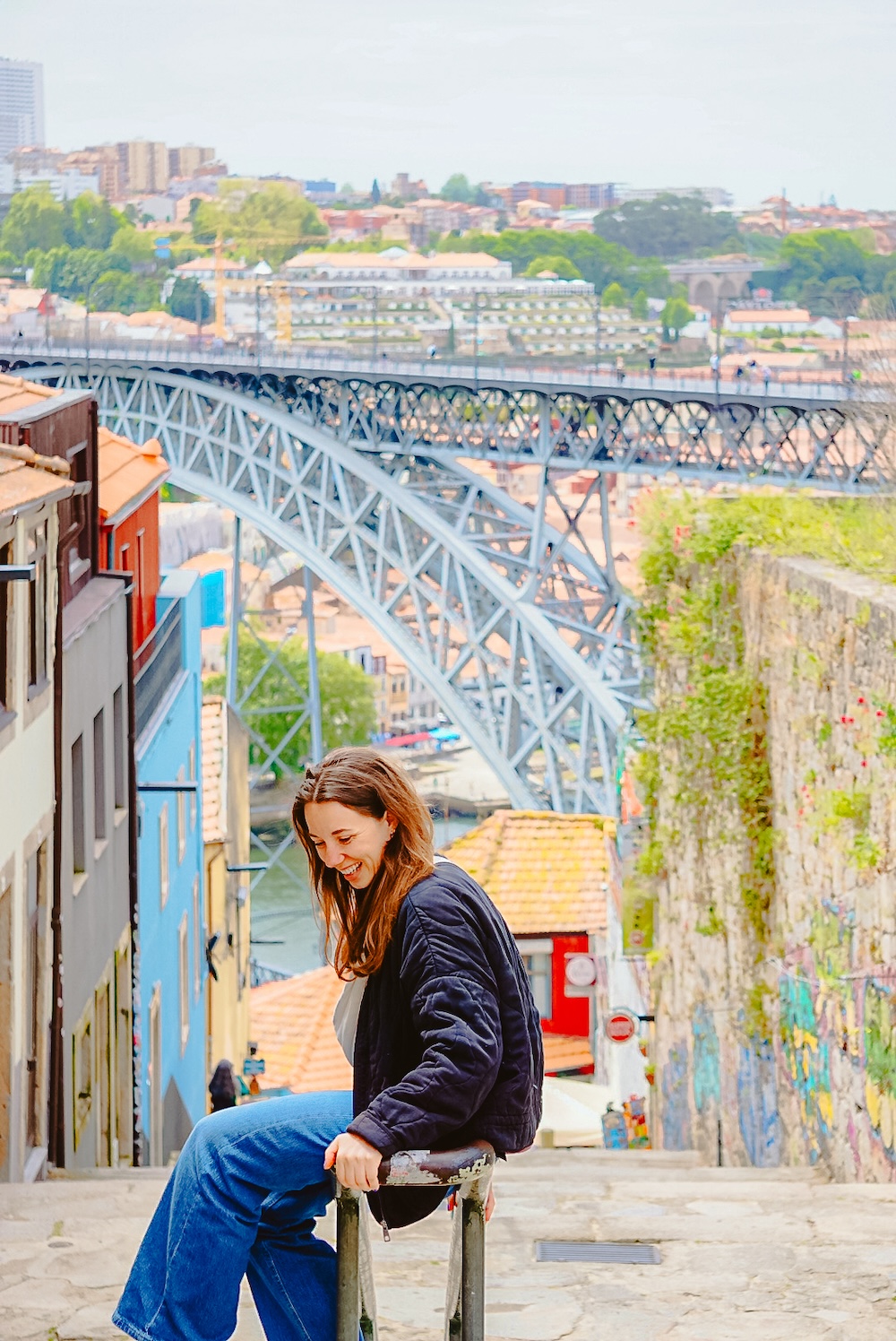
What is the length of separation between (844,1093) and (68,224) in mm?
30231

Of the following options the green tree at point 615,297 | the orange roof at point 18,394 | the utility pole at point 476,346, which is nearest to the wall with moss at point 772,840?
the orange roof at point 18,394

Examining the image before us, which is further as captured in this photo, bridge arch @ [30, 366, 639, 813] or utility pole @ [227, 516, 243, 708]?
utility pole @ [227, 516, 243, 708]

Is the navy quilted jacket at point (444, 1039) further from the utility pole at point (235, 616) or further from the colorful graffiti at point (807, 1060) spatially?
the utility pole at point (235, 616)

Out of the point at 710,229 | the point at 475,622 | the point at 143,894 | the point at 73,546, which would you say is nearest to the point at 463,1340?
the point at 73,546

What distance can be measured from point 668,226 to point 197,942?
20.9 meters

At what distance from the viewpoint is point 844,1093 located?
4.36 meters

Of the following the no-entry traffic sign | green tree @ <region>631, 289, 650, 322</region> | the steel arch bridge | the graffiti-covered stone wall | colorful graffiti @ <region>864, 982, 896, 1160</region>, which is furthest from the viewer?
green tree @ <region>631, 289, 650, 322</region>

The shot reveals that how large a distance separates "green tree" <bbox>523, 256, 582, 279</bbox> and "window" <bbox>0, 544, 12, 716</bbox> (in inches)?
956

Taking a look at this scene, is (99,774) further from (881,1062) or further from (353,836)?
(353,836)

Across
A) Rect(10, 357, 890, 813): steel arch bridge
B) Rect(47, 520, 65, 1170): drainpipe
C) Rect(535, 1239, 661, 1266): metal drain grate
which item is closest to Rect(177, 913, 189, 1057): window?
Rect(47, 520, 65, 1170): drainpipe

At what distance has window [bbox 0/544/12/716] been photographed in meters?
4.07

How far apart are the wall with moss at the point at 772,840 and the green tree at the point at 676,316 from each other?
16.3m

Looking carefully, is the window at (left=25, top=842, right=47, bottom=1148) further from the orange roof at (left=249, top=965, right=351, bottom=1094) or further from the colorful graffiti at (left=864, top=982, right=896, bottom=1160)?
the orange roof at (left=249, top=965, right=351, bottom=1094)

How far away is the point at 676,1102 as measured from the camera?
7.50 m
